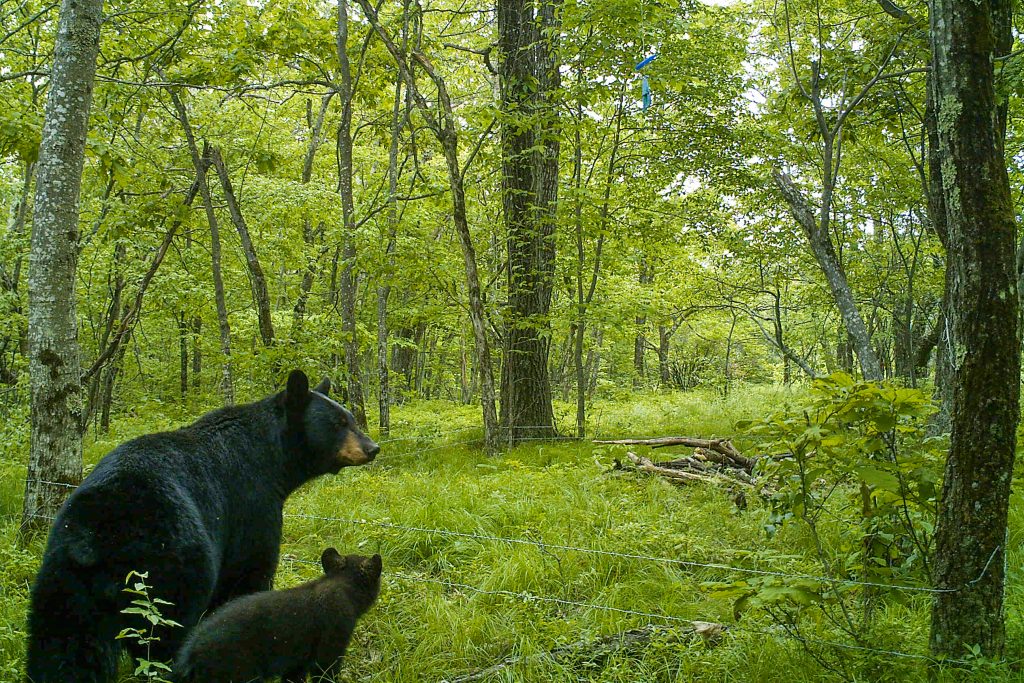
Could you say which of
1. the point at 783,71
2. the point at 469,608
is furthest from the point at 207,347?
the point at 783,71

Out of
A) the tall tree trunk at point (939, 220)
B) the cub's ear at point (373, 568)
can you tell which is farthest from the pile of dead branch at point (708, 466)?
the cub's ear at point (373, 568)

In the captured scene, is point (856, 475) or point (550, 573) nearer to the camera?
point (856, 475)

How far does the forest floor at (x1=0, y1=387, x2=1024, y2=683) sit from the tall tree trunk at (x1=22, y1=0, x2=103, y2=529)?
60 centimetres

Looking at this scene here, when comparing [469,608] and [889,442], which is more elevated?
[889,442]

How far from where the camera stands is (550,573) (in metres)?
4.59

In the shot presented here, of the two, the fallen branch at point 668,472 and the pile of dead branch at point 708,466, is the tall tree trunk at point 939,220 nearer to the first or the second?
the pile of dead branch at point 708,466

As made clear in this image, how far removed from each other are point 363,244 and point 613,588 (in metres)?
6.75

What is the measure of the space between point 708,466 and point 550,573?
142 inches

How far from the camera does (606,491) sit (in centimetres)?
667

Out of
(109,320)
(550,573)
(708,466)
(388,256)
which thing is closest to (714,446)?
(708,466)

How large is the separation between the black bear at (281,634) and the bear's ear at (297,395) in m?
1.14

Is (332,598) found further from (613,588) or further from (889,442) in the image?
(889,442)

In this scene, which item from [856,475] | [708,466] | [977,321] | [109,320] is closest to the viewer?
[977,321]

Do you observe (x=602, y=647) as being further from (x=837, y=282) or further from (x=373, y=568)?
(x=837, y=282)
